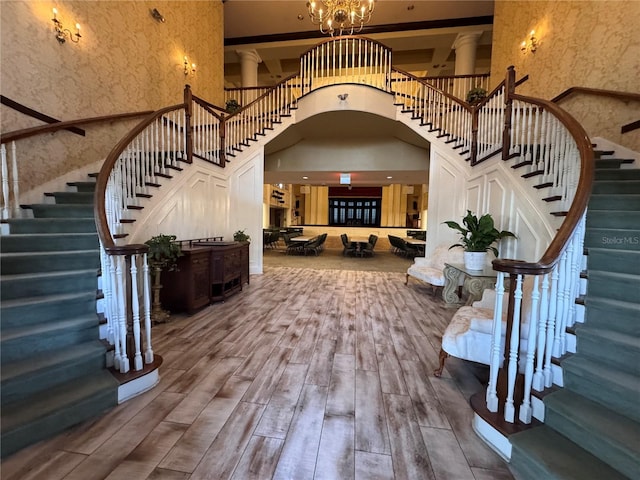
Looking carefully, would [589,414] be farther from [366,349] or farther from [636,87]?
[636,87]

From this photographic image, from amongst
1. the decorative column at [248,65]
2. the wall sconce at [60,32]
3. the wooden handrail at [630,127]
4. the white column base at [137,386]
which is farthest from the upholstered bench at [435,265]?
the decorative column at [248,65]

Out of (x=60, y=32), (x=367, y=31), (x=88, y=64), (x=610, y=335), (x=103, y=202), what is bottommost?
(x=610, y=335)

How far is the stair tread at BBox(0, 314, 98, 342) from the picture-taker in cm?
182

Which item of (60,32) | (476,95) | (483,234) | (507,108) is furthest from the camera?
(476,95)

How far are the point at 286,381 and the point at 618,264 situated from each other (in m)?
2.60

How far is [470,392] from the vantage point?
2121 millimetres

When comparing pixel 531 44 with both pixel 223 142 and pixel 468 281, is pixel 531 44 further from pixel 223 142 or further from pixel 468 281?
pixel 223 142

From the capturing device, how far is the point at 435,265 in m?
5.29

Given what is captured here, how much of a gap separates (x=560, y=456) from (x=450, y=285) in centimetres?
306

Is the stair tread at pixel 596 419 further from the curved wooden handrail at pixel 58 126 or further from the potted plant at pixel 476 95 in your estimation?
the potted plant at pixel 476 95

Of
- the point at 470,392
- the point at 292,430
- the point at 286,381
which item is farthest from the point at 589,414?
the point at 286,381

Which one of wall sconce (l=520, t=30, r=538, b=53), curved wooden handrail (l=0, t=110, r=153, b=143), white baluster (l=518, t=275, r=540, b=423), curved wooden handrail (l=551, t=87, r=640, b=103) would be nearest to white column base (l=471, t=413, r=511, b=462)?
white baluster (l=518, t=275, r=540, b=423)

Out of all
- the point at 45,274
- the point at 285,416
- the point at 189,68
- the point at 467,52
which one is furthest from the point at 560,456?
the point at 467,52

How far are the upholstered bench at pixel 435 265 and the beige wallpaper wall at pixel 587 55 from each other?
102 inches
